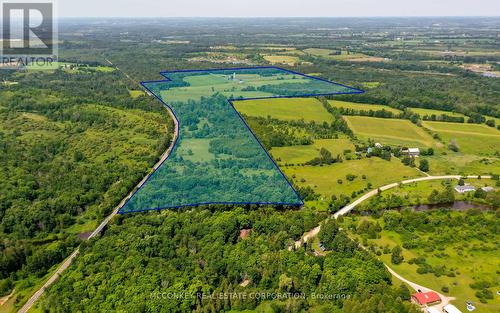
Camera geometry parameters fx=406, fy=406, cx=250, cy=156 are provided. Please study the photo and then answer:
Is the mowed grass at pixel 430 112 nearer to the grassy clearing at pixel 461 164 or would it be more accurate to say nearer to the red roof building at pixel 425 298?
the grassy clearing at pixel 461 164

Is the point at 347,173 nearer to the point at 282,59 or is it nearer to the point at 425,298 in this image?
the point at 425,298

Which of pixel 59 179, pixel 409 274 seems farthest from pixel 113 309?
pixel 59 179

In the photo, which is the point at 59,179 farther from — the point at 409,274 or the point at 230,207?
the point at 409,274

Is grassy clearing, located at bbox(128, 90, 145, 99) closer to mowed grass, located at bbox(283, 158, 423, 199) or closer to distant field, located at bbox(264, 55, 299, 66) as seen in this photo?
mowed grass, located at bbox(283, 158, 423, 199)

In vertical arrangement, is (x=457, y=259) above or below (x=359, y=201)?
below

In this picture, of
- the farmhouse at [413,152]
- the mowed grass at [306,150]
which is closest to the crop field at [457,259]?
the mowed grass at [306,150]

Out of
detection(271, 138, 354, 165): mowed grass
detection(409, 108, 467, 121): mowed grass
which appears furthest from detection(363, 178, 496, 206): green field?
detection(409, 108, 467, 121): mowed grass

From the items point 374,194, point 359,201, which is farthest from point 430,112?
point 359,201
